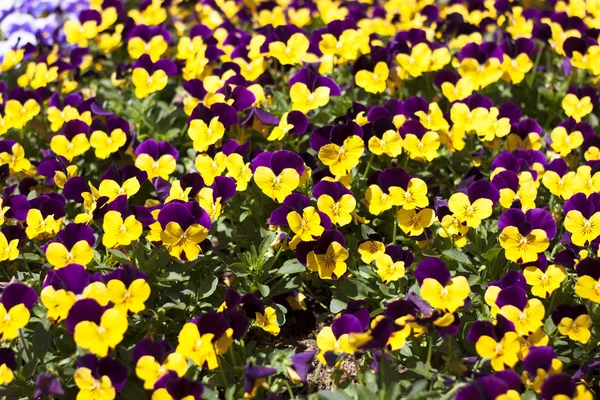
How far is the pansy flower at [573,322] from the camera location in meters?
2.79

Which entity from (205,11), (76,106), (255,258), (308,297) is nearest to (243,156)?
(255,258)

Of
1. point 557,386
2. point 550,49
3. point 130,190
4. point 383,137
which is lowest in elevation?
point 550,49

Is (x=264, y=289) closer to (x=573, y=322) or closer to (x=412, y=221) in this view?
(x=412, y=221)

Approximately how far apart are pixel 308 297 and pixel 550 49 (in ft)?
8.52

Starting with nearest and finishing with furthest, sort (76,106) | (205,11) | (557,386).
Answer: (557,386) < (76,106) < (205,11)

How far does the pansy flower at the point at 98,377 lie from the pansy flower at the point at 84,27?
2947 mm

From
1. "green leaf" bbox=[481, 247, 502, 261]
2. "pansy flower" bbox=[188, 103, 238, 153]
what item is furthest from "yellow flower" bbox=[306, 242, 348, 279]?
"pansy flower" bbox=[188, 103, 238, 153]

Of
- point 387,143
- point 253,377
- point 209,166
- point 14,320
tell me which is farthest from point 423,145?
point 14,320

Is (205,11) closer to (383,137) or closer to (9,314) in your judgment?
(383,137)

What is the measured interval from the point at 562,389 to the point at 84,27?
3904mm

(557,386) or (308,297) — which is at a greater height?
(557,386)

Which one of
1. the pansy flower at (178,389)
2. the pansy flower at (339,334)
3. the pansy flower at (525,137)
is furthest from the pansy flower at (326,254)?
the pansy flower at (525,137)

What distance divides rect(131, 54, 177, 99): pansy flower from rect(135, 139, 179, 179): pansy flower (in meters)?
0.55

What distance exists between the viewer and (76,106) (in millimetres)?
4207
